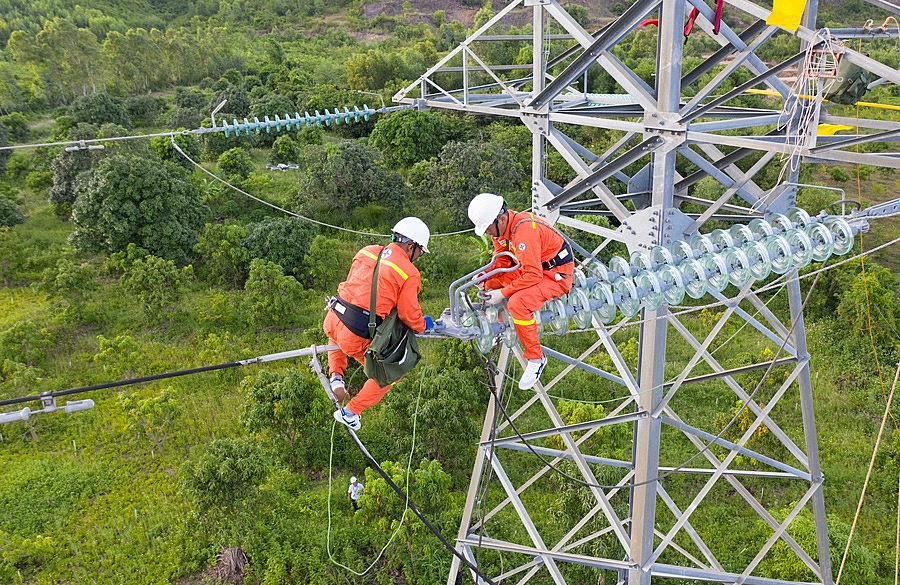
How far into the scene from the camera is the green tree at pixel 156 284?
68.1 feet

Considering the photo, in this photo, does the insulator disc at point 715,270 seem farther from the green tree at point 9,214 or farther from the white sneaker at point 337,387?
the green tree at point 9,214

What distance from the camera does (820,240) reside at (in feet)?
22.1

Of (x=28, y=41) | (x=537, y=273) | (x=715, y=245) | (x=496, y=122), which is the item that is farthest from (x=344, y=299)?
(x=28, y=41)

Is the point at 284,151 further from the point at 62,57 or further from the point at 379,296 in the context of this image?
the point at 379,296

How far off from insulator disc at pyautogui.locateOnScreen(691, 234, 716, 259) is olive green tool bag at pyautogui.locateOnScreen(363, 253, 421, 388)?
276 centimetres

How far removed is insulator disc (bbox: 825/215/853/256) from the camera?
21.8ft

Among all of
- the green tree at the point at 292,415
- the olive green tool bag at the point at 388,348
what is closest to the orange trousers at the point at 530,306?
the olive green tool bag at the point at 388,348

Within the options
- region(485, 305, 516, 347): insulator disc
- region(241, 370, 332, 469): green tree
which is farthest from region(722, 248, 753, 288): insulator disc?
region(241, 370, 332, 469): green tree

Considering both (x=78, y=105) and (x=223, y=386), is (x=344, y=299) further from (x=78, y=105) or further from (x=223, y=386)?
(x=78, y=105)

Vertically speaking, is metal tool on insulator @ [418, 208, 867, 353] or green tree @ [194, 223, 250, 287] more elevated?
metal tool on insulator @ [418, 208, 867, 353]

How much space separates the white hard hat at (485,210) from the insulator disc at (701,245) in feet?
6.08

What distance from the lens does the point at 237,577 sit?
13000 mm

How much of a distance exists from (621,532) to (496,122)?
2751 cm

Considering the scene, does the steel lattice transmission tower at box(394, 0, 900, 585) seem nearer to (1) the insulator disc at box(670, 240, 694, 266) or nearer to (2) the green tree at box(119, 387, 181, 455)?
(1) the insulator disc at box(670, 240, 694, 266)
